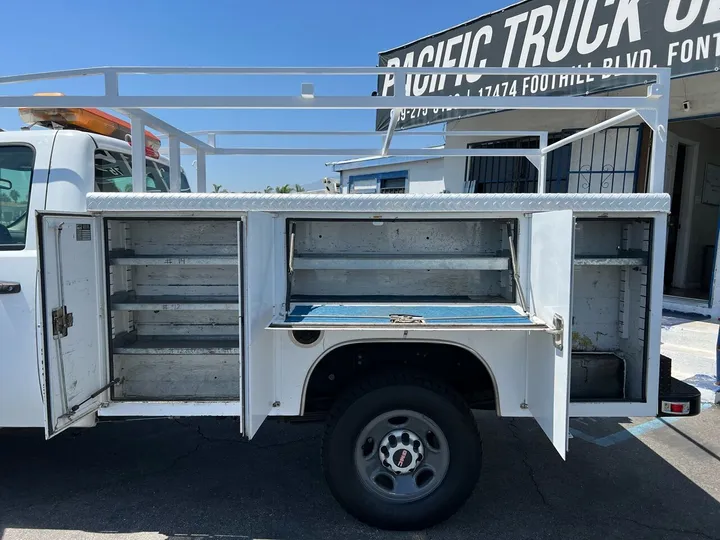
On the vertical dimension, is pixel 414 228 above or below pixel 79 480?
above

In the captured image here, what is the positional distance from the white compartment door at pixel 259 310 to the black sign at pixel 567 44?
236 inches

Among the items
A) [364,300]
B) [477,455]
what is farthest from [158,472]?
[477,455]

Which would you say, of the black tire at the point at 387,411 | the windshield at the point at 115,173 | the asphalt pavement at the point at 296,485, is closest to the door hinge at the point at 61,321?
the windshield at the point at 115,173

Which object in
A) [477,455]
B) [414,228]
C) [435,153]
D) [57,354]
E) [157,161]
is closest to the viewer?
[57,354]

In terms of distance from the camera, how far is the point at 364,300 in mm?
3100

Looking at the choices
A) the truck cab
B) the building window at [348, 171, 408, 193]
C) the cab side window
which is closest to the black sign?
the building window at [348, 171, 408, 193]

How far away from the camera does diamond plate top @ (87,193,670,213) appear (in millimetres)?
2619

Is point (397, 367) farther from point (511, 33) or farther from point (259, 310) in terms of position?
point (511, 33)

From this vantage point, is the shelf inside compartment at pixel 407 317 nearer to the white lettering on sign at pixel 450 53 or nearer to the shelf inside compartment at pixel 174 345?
the shelf inside compartment at pixel 174 345

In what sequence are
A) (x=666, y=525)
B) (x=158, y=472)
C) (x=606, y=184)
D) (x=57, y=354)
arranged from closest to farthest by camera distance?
1. (x=57, y=354)
2. (x=666, y=525)
3. (x=158, y=472)
4. (x=606, y=184)

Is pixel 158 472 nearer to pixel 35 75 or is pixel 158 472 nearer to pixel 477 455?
pixel 477 455

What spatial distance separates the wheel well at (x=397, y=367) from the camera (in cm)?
294

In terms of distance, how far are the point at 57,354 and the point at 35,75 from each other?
5.06 feet

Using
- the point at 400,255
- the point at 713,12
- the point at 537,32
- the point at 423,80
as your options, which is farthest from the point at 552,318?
the point at 423,80
